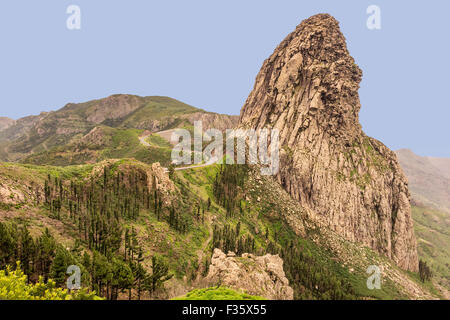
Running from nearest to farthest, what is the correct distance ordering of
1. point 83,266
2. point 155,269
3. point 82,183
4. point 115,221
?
point 83,266 → point 155,269 → point 115,221 → point 82,183

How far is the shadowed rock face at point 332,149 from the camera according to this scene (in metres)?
84.6

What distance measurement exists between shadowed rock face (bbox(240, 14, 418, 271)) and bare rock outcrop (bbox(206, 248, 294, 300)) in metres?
43.5

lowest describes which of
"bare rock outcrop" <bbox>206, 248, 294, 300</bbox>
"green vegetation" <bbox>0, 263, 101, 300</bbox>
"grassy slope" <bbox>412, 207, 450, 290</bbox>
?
"grassy slope" <bbox>412, 207, 450, 290</bbox>

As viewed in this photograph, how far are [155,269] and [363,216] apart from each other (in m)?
→ 86.6

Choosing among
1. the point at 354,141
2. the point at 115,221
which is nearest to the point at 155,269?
the point at 115,221

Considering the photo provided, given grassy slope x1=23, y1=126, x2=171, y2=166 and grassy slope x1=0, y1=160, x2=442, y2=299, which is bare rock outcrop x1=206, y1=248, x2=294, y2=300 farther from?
grassy slope x1=23, y1=126, x2=171, y2=166

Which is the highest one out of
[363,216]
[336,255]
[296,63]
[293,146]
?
[296,63]

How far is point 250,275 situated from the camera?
3650 centimetres

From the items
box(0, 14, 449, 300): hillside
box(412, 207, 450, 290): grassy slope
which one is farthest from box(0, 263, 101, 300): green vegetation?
box(412, 207, 450, 290): grassy slope

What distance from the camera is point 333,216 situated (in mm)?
83062

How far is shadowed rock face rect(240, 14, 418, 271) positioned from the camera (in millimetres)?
84625

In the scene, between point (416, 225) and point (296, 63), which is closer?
point (296, 63)

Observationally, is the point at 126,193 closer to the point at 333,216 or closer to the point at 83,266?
the point at 83,266

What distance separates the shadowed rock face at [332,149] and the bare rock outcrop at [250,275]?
43525 millimetres
